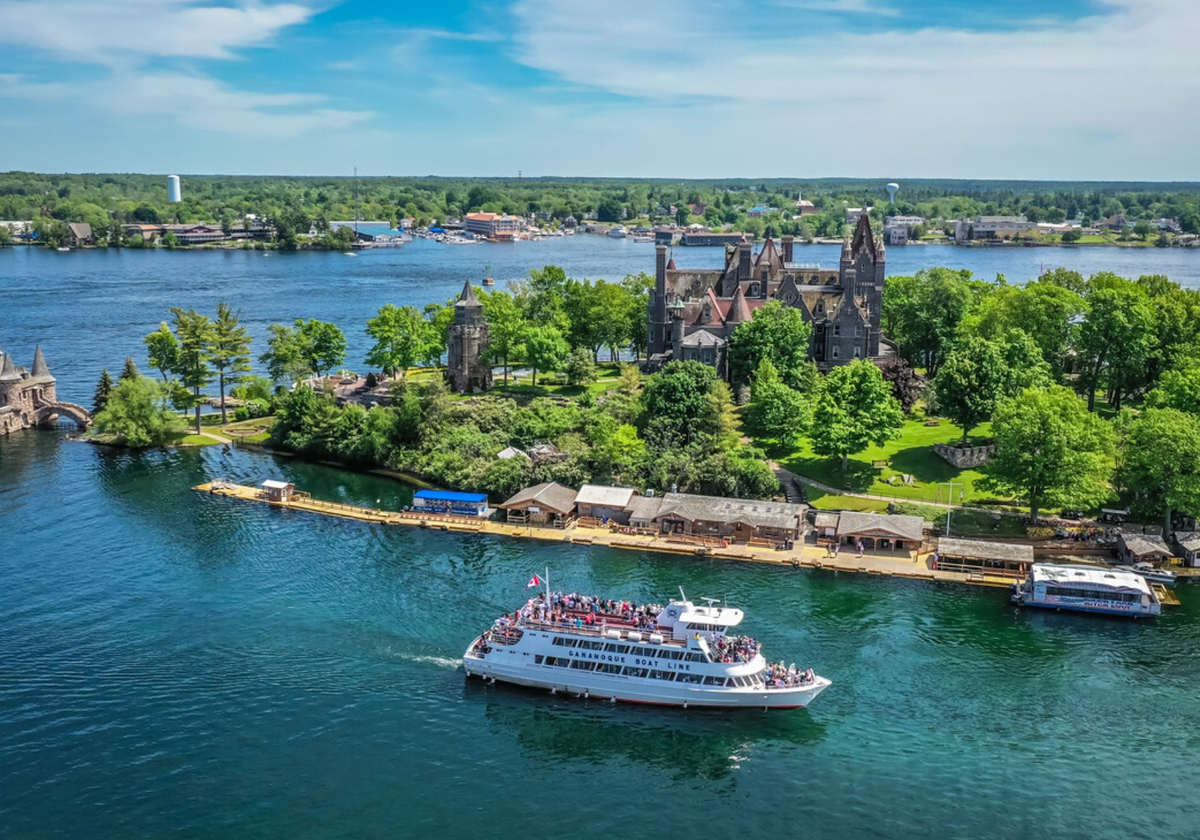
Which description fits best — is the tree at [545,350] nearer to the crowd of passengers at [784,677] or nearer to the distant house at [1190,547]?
the distant house at [1190,547]

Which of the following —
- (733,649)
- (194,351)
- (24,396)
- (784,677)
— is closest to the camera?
(784,677)

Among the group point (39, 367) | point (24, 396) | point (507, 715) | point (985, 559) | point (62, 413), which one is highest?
point (39, 367)

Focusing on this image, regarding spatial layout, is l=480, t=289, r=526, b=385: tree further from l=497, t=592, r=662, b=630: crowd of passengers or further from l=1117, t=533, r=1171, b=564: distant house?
l=1117, t=533, r=1171, b=564: distant house

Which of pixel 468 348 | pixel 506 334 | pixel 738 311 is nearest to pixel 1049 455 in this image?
pixel 738 311

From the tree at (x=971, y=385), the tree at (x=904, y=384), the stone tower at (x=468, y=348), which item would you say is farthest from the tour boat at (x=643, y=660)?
the stone tower at (x=468, y=348)

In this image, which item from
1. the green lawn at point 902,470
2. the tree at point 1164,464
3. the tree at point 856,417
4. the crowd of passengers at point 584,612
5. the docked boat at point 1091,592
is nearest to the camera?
the crowd of passengers at point 584,612

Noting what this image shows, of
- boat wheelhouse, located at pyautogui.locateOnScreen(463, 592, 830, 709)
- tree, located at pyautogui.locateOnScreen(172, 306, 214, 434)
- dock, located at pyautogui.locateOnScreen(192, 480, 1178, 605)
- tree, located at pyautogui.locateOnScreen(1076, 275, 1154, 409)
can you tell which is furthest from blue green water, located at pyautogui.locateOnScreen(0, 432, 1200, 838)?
tree, located at pyautogui.locateOnScreen(172, 306, 214, 434)

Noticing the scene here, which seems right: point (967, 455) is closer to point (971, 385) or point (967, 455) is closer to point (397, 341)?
point (971, 385)
